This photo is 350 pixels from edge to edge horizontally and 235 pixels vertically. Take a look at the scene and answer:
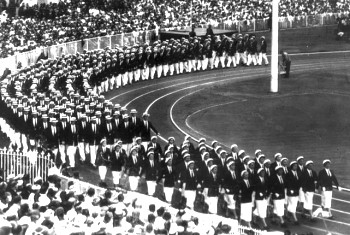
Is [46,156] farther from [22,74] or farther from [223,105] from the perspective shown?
[223,105]

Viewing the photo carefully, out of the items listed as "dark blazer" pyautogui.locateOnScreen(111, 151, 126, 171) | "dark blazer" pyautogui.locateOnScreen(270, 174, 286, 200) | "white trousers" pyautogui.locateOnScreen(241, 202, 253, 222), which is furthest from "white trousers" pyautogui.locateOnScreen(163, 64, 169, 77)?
"white trousers" pyautogui.locateOnScreen(241, 202, 253, 222)

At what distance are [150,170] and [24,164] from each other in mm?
3756

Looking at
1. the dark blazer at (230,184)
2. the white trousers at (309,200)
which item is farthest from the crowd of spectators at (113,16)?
the white trousers at (309,200)

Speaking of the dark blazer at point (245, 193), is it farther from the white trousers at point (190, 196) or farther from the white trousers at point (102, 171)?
the white trousers at point (102, 171)

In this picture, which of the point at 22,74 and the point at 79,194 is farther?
the point at 22,74

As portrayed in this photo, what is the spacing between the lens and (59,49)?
146ft

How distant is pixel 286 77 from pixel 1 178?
1095 inches

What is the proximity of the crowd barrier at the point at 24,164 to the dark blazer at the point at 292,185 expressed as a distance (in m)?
6.92

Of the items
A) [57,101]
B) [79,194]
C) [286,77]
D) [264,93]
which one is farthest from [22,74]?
[79,194]

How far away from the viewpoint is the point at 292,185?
915 inches

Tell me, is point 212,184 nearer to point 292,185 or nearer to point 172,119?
point 292,185

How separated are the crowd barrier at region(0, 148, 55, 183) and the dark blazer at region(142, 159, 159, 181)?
2.78 metres

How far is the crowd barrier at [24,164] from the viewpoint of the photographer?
78.6ft

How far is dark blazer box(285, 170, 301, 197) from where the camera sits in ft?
76.2
